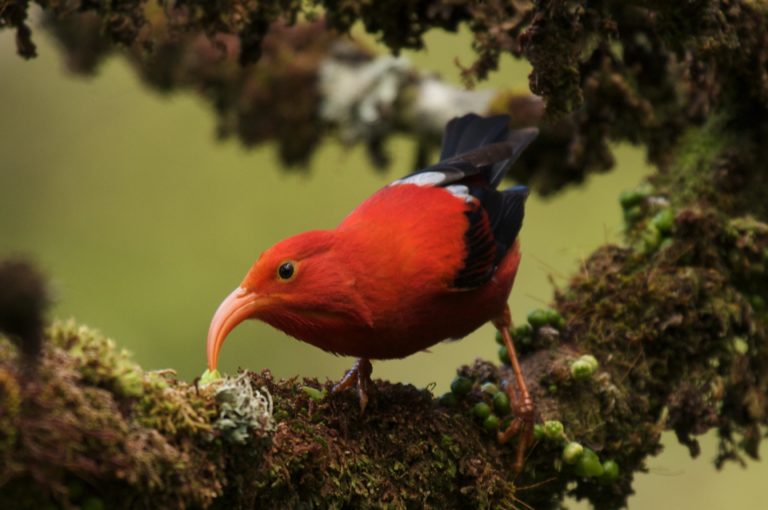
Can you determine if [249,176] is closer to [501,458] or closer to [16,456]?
[501,458]

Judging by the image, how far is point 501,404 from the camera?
3.73m

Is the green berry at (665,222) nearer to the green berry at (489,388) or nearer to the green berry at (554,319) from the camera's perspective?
the green berry at (554,319)

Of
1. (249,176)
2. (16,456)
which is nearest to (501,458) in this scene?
(16,456)

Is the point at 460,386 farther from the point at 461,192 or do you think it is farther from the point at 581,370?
the point at 461,192

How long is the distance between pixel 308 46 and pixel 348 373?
3.30 meters

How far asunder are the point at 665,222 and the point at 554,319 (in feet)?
2.28

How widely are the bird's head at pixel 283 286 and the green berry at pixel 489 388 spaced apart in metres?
0.77

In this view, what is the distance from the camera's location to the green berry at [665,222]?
4.37 metres

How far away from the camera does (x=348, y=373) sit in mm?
3615

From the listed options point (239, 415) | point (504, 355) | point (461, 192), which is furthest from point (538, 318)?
point (239, 415)

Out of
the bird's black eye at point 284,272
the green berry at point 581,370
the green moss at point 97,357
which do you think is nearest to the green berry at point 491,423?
the green berry at point 581,370

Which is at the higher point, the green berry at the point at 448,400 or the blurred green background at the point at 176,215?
the blurred green background at the point at 176,215

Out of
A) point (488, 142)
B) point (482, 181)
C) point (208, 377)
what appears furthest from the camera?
point (488, 142)

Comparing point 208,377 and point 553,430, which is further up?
point 553,430
